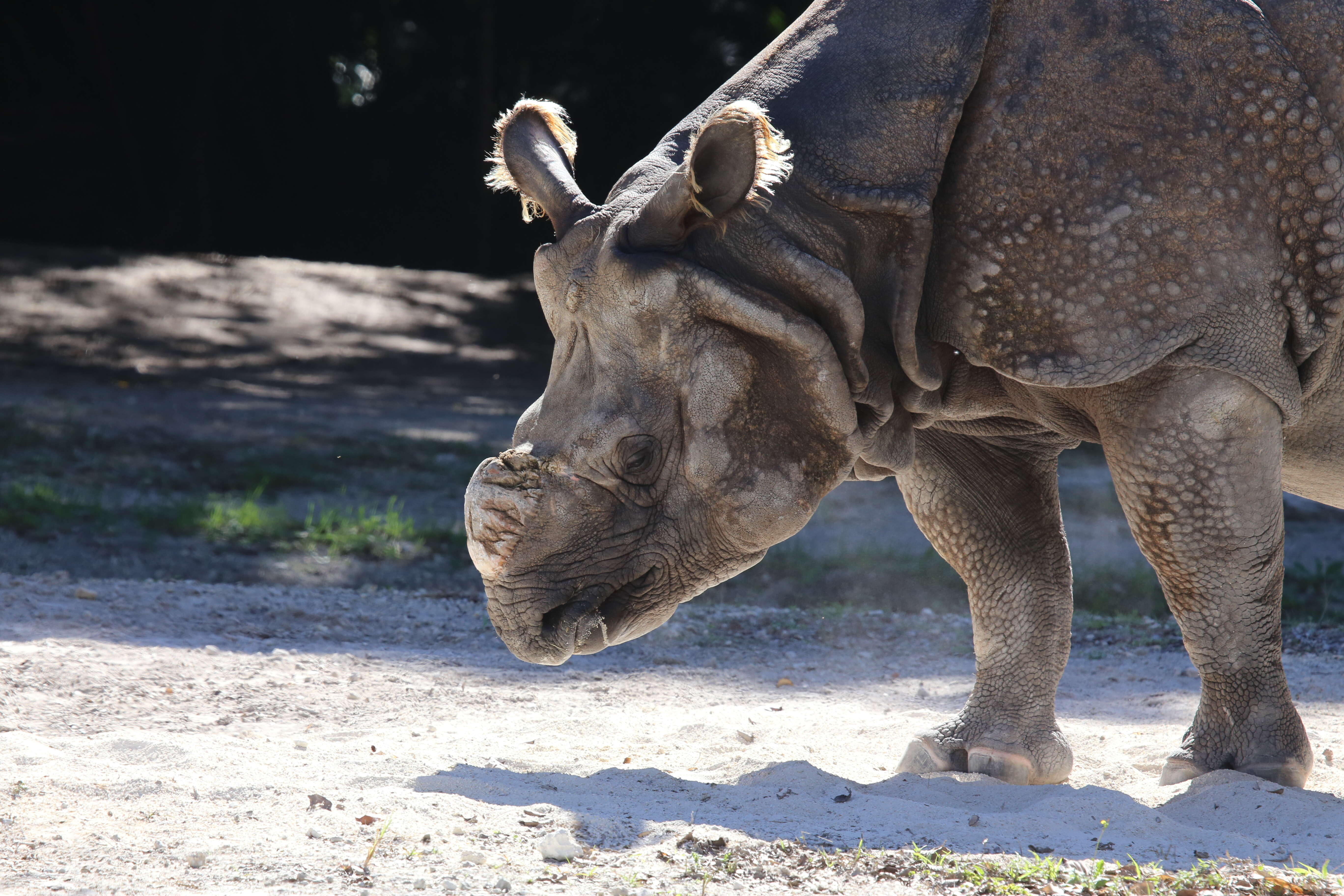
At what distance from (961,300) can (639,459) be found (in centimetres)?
97

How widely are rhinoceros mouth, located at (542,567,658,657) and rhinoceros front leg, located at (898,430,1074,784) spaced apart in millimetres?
1244

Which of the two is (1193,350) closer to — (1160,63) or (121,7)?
(1160,63)

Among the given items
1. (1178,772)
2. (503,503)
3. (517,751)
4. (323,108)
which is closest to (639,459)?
(503,503)

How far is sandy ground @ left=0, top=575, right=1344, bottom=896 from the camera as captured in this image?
3041mm

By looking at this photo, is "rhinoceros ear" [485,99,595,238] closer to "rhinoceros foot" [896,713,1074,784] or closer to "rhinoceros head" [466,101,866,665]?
"rhinoceros head" [466,101,866,665]

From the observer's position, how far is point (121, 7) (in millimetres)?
18328

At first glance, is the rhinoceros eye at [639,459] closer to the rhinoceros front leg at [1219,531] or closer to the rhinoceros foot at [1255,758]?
the rhinoceros front leg at [1219,531]

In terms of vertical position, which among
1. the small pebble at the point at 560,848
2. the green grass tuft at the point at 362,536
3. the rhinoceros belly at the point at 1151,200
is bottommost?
the small pebble at the point at 560,848

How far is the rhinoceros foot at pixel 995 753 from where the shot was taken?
431 cm

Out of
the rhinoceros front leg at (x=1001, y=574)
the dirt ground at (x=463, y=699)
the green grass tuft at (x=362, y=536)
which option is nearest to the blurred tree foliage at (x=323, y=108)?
the dirt ground at (x=463, y=699)

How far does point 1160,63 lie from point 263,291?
15441 mm

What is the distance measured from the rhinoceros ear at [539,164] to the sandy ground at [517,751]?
5.39ft

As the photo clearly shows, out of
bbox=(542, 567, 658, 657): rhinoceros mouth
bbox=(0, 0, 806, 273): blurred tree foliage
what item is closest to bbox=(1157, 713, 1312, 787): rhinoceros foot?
bbox=(542, 567, 658, 657): rhinoceros mouth

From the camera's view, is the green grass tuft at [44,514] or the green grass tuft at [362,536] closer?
the green grass tuft at [44,514]
